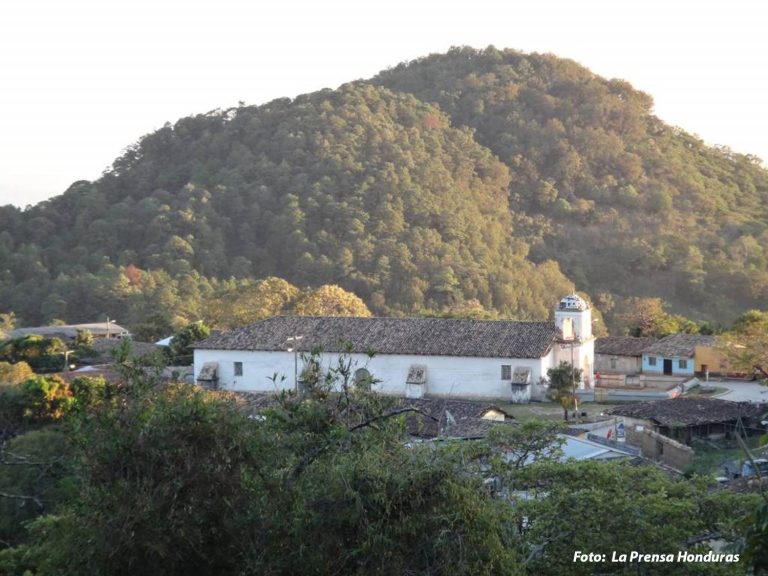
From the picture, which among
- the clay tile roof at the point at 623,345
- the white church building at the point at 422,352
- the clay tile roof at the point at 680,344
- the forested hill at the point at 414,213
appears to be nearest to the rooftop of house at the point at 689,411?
the white church building at the point at 422,352

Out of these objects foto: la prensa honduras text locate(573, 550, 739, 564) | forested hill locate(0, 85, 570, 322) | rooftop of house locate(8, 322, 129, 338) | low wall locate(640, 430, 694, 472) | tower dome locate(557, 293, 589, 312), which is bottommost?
low wall locate(640, 430, 694, 472)

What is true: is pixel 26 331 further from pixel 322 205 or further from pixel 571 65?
pixel 571 65

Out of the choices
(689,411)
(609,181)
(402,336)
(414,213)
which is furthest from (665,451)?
(609,181)

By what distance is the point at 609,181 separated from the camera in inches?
2867

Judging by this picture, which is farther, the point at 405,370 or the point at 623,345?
the point at 623,345

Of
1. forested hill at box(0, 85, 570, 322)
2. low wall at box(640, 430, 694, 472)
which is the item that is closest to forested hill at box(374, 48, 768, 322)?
forested hill at box(0, 85, 570, 322)

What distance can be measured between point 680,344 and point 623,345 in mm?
1970

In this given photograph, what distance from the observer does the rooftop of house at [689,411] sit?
26094mm

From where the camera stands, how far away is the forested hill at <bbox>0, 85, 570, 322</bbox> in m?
52.6

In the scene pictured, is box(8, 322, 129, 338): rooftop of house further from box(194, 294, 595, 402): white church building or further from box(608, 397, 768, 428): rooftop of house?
box(608, 397, 768, 428): rooftop of house

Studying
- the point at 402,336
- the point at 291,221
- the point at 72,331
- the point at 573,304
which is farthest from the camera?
the point at 291,221

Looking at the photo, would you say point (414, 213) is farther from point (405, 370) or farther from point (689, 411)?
point (689, 411)

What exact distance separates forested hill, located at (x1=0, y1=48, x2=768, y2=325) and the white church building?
9.43 m

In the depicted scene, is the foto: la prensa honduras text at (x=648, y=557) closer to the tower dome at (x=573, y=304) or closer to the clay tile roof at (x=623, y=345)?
the tower dome at (x=573, y=304)
